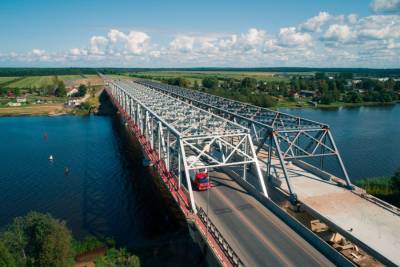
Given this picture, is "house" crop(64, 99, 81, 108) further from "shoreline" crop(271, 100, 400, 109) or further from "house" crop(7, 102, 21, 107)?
"shoreline" crop(271, 100, 400, 109)

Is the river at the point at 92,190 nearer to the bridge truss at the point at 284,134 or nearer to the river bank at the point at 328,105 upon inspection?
the bridge truss at the point at 284,134

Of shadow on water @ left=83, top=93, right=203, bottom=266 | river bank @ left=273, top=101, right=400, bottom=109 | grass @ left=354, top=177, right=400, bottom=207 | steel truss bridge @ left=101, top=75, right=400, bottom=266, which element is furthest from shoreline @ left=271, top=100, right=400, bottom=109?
steel truss bridge @ left=101, top=75, right=400, bottom=266

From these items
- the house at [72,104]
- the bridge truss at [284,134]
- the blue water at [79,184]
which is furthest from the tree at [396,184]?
the house at [72,104]

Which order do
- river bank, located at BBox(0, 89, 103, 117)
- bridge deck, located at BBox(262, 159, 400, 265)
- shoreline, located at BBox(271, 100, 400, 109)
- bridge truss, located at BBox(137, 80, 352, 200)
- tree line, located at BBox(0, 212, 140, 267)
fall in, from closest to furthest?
bridge deck, located at BBox(262, 159, 400, 265) → tree line, located at BBox(0, 212, 140, 267) → bridge truss, located at BBox(137, 80, 352, 200) → river bank, located at BBox(0, 89, 103, 117) → shoreline, located at BBox(271, 100, 400, 109)

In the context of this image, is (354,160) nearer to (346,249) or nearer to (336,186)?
(336,186)

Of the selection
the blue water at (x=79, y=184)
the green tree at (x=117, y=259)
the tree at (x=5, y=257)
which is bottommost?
the blue water at (x=79, y=184)

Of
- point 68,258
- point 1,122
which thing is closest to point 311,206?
point 68,258

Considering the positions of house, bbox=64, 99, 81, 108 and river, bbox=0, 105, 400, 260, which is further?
house, bbox=64, 99, 81, 108
